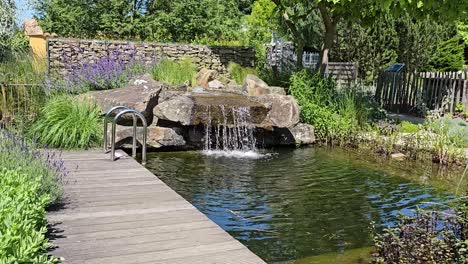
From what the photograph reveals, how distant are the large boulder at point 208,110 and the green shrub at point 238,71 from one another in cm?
401

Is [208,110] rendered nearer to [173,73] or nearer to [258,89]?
[258,89]

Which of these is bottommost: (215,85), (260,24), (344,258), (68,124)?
(344,258)

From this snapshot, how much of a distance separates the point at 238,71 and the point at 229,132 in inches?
187

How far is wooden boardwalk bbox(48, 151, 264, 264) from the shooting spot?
300 centimetres

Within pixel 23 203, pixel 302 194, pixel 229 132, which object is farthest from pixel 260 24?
pixel 23 203

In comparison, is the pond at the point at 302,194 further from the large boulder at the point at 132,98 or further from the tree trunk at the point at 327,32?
the tree trunk at the point at 327,32

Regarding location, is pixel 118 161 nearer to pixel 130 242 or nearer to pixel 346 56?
pixel 130 242

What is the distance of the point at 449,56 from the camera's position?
68.5ft

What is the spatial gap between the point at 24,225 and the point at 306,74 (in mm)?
9726

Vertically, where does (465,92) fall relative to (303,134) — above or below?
above

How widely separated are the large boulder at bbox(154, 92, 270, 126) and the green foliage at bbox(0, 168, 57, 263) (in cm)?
588

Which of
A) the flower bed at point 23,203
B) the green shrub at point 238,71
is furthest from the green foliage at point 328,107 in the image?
the flower bed at point 23,203

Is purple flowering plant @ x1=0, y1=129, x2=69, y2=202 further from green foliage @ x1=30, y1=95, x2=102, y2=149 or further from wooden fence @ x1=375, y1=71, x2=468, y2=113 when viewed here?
wooden fence @ x1=375, y1=71, x2=468, y2=113

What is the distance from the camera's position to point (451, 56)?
20906mm
